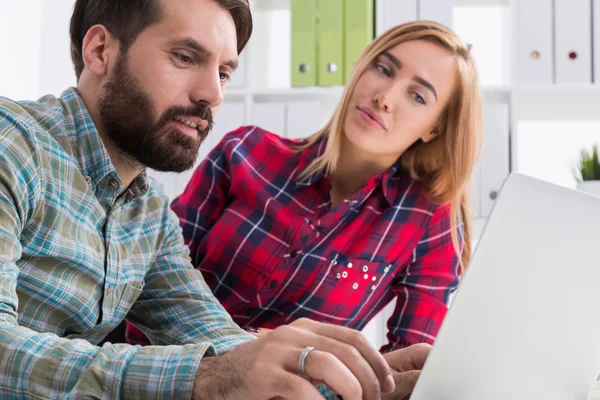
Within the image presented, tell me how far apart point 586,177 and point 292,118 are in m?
1.08

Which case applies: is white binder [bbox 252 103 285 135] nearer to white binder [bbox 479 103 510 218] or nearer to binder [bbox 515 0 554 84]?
white binder [bbox 479 103 510 218]

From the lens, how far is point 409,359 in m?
0.95

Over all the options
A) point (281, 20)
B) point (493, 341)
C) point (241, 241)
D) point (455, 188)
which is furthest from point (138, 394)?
point (281, 20)

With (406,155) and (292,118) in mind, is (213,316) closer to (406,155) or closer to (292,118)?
(406,155)

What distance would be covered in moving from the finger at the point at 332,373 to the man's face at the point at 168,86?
597 mm

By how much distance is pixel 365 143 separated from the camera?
5.32 ft

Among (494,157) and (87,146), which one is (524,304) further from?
(494,157)

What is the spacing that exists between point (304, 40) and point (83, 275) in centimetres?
176

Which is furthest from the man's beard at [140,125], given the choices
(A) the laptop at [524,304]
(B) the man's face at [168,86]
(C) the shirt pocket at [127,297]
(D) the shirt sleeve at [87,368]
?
(A) the laptop at [524,304]

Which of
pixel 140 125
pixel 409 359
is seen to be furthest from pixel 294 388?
pixel 140 125

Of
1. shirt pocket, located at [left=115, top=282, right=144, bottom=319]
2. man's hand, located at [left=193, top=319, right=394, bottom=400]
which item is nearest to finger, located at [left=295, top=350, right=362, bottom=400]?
man's hand, located at [left=193, top=319, right=394, bottom=400]

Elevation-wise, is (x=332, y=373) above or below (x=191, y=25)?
below

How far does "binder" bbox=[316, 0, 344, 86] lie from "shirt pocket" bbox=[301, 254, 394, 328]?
1148 millimetres

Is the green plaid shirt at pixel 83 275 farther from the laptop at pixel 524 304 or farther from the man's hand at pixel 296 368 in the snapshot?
the laptop at pixel 524 304
